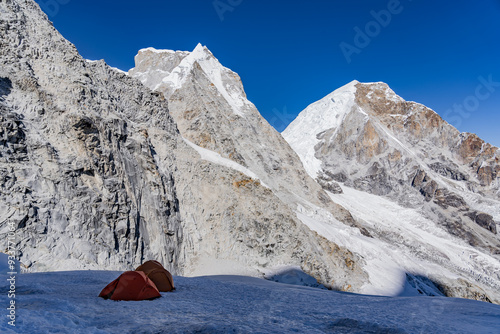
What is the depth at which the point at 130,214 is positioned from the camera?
1902 cm

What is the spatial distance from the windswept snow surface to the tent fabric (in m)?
0.30

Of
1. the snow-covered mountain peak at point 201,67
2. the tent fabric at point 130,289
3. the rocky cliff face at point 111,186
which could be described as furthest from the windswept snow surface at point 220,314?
the snow-covered mountain peak at point 201,67

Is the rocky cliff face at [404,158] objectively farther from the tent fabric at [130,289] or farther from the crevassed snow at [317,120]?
the tent fabric at [130,289]

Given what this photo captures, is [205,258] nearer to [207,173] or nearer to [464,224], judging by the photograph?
[207,173]

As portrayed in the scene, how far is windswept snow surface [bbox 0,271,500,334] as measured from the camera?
521 cm

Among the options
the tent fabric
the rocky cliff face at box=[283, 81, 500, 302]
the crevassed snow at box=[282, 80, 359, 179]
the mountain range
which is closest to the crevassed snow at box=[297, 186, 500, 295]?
the mountain range

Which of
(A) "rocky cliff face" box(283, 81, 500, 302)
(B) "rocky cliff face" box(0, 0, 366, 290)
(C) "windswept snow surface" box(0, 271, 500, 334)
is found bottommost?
(C) "windswept snow surface" box(0, 271, 500, 334)

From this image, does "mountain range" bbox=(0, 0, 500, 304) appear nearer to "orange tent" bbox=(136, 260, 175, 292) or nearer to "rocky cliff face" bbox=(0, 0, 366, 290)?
"rocky cliff face" bbox=(0, 0, 366, 290)

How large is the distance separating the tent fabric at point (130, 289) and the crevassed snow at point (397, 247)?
1099 inches

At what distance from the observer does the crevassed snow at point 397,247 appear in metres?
37.0

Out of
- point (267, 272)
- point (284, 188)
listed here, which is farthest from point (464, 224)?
point (267, 272)

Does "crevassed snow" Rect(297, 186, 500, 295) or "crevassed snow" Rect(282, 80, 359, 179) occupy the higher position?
"crevassed snow" Rect(282, 80, 359, 179)

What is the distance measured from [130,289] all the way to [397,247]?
5469 centimetres

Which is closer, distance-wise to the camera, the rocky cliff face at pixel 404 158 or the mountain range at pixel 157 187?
the mountain range at pixel 157 187
